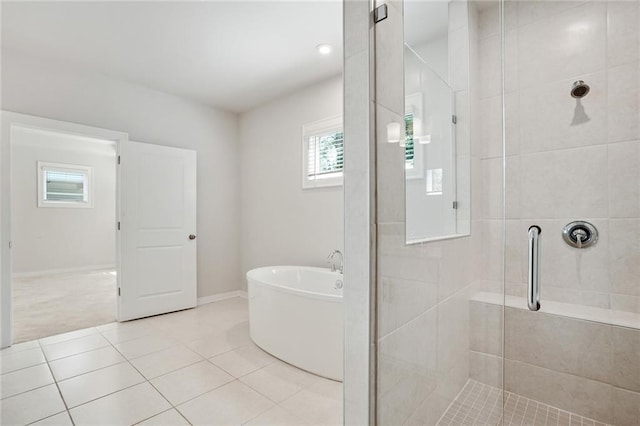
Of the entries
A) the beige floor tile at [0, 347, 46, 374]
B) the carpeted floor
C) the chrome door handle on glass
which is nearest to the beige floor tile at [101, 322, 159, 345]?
the carpeted floor

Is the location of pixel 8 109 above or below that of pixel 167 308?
above

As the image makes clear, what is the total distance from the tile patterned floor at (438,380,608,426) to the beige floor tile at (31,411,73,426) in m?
1.95

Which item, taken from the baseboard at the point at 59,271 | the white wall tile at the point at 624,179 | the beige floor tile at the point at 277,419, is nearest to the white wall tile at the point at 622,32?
the white wall tile at the point at 624,179

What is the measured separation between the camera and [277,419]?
1663mm

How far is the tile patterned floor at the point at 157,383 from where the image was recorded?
1.70m

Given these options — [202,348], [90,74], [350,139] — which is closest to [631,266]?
[350,139]

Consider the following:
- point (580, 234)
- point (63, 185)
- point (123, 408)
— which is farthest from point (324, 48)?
point (63, 185)

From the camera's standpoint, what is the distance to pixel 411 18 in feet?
4.03

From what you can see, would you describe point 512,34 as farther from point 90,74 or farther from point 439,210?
point 90,74

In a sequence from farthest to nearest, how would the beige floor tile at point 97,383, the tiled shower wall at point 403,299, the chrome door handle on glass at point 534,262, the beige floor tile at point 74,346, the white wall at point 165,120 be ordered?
the white wall at point 165,120, the beige floor tile at point 74,346, the beige floor tile at point 97,383, the chrome door handle on glass at point 534,262, the tiled shower wall at point 403,299

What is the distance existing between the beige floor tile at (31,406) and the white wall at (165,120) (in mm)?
2121

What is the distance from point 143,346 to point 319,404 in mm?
1749

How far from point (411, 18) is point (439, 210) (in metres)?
0.84

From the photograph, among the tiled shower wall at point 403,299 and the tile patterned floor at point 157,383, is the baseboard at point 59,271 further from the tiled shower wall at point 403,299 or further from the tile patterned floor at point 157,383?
the tiled shower wall at point 403,299
